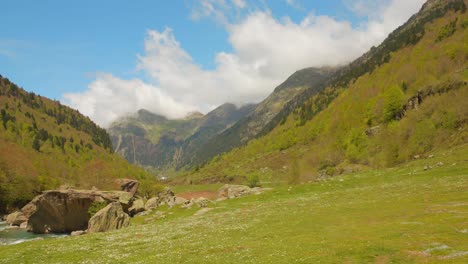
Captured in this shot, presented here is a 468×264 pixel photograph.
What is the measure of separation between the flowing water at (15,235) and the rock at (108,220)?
1707cm

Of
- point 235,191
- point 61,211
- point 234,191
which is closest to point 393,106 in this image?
point 235,191

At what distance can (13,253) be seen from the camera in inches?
1209

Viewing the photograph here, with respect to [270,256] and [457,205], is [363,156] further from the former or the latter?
[270,256]

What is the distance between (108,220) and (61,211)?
2726 centimetres

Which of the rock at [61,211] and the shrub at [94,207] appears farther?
the shrub at [94,207]

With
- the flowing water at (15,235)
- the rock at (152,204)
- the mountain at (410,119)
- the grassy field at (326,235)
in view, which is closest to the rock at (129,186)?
the rock at (152,204)

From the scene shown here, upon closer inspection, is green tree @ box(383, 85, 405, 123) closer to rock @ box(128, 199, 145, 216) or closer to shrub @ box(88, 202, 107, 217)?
rock @ box(128, 199, 145, 216)

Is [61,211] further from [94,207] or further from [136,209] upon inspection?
[136,209]

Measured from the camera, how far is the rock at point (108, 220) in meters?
56.3

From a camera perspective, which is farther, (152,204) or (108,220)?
(152,204)

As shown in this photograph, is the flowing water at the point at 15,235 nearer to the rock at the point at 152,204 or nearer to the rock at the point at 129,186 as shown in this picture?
the rock at the point at 152,204

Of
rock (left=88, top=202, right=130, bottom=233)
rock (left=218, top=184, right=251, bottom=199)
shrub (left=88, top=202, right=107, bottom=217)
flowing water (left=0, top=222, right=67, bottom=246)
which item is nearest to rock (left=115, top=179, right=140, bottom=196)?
flowing water (left=0, top=222, right=67, bottom=246)

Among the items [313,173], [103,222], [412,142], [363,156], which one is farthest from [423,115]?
[103,222]

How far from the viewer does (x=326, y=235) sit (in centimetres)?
2753
